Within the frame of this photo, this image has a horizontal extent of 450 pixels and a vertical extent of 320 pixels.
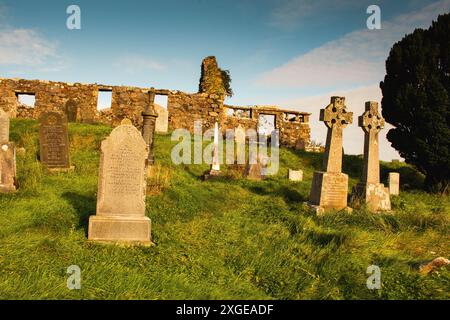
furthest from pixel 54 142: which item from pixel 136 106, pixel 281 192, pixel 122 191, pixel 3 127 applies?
pixel 136 106

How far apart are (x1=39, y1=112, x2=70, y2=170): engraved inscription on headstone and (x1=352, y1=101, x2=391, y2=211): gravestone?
8.47m

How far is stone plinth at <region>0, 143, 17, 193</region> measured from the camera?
23.4 feet

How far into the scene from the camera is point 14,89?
64.0ft

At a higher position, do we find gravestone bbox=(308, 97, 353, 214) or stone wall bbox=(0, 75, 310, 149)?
stone wall bbox=(0, 75, 310, 149)

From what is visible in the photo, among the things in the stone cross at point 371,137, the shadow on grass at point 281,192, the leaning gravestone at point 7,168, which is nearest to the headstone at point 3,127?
the leaning gravestone at point 7,168

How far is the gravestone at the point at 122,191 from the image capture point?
5.11 metres

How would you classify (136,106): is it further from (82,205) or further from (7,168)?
(82,205)

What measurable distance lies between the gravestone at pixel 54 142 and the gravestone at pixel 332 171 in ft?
23.1

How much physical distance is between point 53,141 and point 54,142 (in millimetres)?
47

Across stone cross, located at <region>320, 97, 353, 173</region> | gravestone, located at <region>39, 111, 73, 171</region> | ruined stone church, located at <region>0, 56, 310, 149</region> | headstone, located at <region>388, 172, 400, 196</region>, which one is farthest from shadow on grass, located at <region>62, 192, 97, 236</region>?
ruined stone church, located at <region>0, 56, 310, 149</region>

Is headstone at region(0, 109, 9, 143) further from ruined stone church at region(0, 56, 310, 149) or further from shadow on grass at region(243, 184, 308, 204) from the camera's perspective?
ruined stone church at region(0, 56, 310, 149)

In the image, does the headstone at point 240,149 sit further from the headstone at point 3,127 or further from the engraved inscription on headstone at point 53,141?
the headstone at point 3,127

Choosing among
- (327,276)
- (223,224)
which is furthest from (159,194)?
(327,276)
